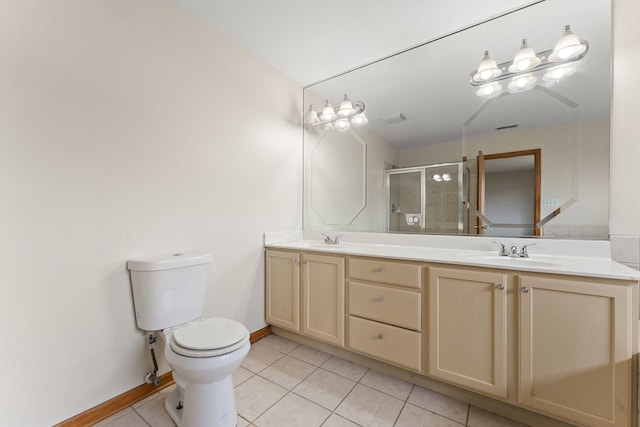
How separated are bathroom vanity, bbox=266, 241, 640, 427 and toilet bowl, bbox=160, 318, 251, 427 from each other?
780mm

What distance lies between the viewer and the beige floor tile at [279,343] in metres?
2.02

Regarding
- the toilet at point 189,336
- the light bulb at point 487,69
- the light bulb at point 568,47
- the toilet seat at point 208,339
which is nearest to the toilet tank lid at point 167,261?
the toilet at point 189,336

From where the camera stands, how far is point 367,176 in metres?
2.42

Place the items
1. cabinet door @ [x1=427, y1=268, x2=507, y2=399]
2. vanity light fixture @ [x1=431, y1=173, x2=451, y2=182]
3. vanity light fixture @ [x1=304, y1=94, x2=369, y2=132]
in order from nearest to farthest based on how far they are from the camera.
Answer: cabinet door @ [x1=427, y1=268, x2=507, y2=399], vanity light fixture @ [x1=431, y1=173, x2=451, y2=182], vanity light fixture @ [x1=304, y1=94, x2=369, y2=132]

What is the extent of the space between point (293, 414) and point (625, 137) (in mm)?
2344

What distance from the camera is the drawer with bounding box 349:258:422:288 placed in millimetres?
1492

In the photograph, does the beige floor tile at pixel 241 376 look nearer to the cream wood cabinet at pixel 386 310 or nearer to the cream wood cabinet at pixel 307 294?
the cream wood cabinet at pixel 307 294

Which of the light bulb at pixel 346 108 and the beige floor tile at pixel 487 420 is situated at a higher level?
the light bulb at pixel 346 108

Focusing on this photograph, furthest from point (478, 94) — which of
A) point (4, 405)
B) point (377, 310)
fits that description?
point (4, 405)

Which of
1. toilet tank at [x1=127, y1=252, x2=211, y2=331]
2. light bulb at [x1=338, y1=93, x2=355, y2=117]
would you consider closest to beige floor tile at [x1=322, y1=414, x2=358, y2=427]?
toilet tank at [x1=127, y1=252, x2=211, y2=331]

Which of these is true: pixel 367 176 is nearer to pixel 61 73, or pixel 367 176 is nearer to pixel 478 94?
pixel 478 94

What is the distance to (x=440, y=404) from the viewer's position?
4.73 feet

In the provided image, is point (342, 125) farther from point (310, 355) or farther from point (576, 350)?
point (576, 350)

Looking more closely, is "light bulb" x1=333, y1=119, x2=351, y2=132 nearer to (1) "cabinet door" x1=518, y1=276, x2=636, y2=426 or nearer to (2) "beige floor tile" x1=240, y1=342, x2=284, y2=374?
(1) "cabinet door" x1=518, y1=276, x2=636, y2=426
